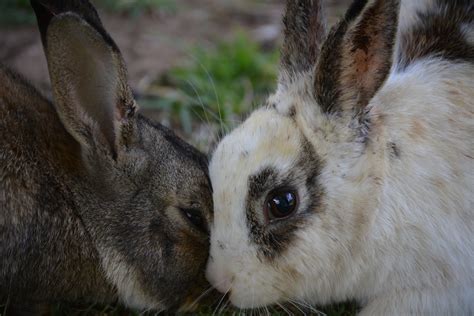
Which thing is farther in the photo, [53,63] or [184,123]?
[184,123]

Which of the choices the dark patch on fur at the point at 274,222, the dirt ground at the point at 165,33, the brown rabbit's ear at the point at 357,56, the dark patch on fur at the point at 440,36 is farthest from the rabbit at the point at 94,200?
the dirt ground at the point at 165,33

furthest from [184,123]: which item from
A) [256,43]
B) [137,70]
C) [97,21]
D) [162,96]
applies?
[97,21]

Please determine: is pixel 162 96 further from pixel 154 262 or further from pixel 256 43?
pixel 154 262

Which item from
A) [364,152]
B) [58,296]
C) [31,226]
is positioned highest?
[364,152]

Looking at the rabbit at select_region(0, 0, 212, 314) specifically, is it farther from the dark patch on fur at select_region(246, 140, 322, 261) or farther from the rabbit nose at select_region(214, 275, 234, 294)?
the dark patch on fur at select_region(246, 140, 322, 261)

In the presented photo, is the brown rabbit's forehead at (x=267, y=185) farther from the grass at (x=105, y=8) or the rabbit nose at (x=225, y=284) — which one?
the grass at (x=105, y=8)

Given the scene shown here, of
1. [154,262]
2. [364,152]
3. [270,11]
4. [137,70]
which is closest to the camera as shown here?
[364,152]

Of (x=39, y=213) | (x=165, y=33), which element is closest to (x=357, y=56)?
(x=39, y=213)
